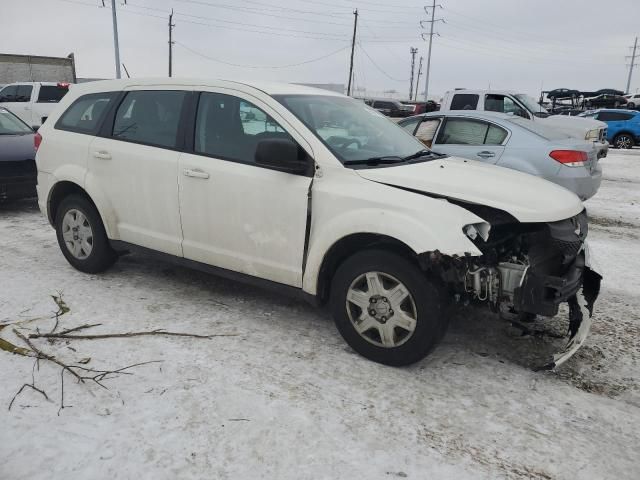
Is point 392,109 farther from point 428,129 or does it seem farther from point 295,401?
point 295,401

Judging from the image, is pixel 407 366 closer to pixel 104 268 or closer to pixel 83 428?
pixel 83 428

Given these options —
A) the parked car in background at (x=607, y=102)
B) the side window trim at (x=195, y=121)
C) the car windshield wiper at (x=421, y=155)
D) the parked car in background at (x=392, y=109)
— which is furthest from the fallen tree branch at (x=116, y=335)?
the parked car in background at (x=607, y=102)

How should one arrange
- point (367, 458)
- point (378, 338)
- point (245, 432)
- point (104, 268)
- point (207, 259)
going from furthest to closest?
1. point (104, 268)
2. point (207, 259)
3. point (378, 338)
4. point (245, 432)
5. point (367, 458)

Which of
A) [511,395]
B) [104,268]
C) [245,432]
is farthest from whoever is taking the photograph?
[104,268]

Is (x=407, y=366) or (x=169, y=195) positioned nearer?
(x=407, y=366)

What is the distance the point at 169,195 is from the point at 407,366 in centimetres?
224

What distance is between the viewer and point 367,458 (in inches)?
99.8

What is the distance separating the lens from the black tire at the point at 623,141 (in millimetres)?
20875

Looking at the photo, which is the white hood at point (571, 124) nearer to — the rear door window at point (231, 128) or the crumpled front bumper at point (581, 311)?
the crumpled front bumper at point (581, 311)

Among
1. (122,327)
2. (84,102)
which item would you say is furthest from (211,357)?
(84,102)

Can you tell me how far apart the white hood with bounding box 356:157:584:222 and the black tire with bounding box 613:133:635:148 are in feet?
67.0

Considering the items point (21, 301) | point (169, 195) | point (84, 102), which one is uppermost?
point (84, 102)

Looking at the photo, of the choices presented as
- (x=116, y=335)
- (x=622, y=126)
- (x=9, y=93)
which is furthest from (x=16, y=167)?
(x=622, y=126)

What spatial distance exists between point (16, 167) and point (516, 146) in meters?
6.79
